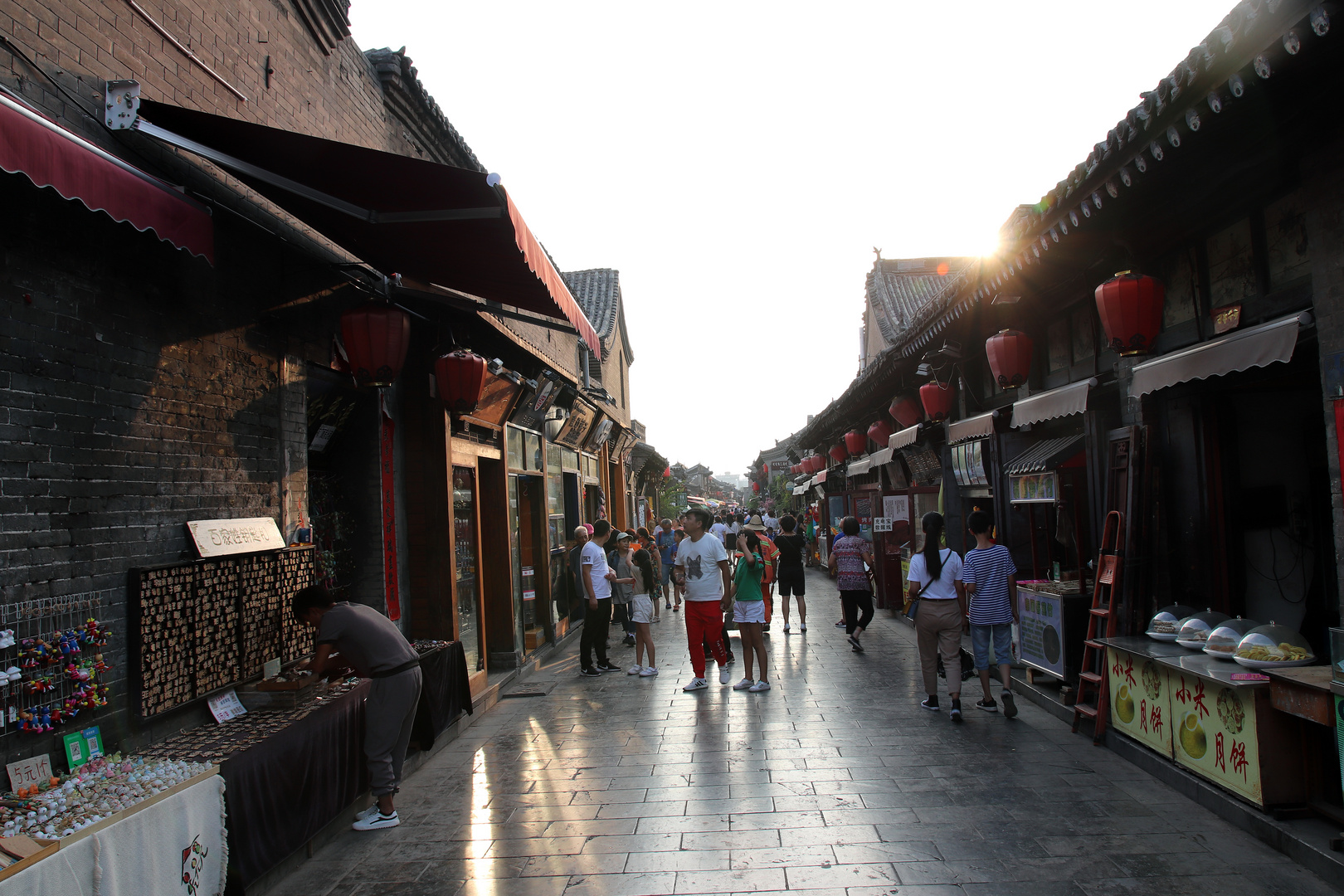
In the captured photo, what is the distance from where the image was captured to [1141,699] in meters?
5.44

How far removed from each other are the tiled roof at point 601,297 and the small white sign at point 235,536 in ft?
54.2

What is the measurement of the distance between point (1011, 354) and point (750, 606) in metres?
3.41

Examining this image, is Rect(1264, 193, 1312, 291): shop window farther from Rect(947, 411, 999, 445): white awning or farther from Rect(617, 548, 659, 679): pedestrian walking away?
Rect(617, 548, 659, 679): pedestrian walking away

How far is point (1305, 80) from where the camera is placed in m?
3.71

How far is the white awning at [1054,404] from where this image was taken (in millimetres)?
6903

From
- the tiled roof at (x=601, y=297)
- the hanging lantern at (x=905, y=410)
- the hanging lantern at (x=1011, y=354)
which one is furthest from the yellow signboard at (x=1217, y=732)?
the tiled roof at (x=601, y=297)

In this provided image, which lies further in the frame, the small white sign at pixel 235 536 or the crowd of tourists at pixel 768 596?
the crowd of tourists at pixel 768 596

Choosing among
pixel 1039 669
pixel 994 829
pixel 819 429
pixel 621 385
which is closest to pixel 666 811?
pixel 994 829

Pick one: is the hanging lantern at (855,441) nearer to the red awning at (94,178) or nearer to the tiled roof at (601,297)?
the tiled roof at (601,297)

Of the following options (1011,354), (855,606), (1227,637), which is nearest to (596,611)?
(855,606)

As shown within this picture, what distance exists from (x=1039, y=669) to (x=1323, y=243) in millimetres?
4201

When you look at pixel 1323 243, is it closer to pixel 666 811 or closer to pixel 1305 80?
pixel 1305 80

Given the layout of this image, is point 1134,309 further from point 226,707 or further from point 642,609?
point 226,707

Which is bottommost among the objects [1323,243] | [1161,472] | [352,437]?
[1161,472]
